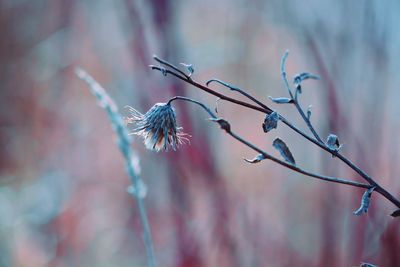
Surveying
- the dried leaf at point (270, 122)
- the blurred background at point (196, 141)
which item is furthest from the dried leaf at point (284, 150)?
the blurred background at point (196, 141)

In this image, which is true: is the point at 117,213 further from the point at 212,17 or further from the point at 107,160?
the point at 212,17

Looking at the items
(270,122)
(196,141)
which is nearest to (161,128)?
(270,122)

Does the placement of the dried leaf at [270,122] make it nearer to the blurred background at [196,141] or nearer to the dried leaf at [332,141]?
the dried leaf at [332,141]

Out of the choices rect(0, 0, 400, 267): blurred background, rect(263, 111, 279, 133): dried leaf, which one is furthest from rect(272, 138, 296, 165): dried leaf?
rect(0, 0, 400, 267): blurred background

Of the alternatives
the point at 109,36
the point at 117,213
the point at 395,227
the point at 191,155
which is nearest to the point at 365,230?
the point at 395,227

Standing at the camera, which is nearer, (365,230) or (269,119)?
(269,119)

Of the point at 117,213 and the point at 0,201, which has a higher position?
the point at 117,213

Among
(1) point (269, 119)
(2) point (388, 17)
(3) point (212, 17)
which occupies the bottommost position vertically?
(1) point (269, 119)
